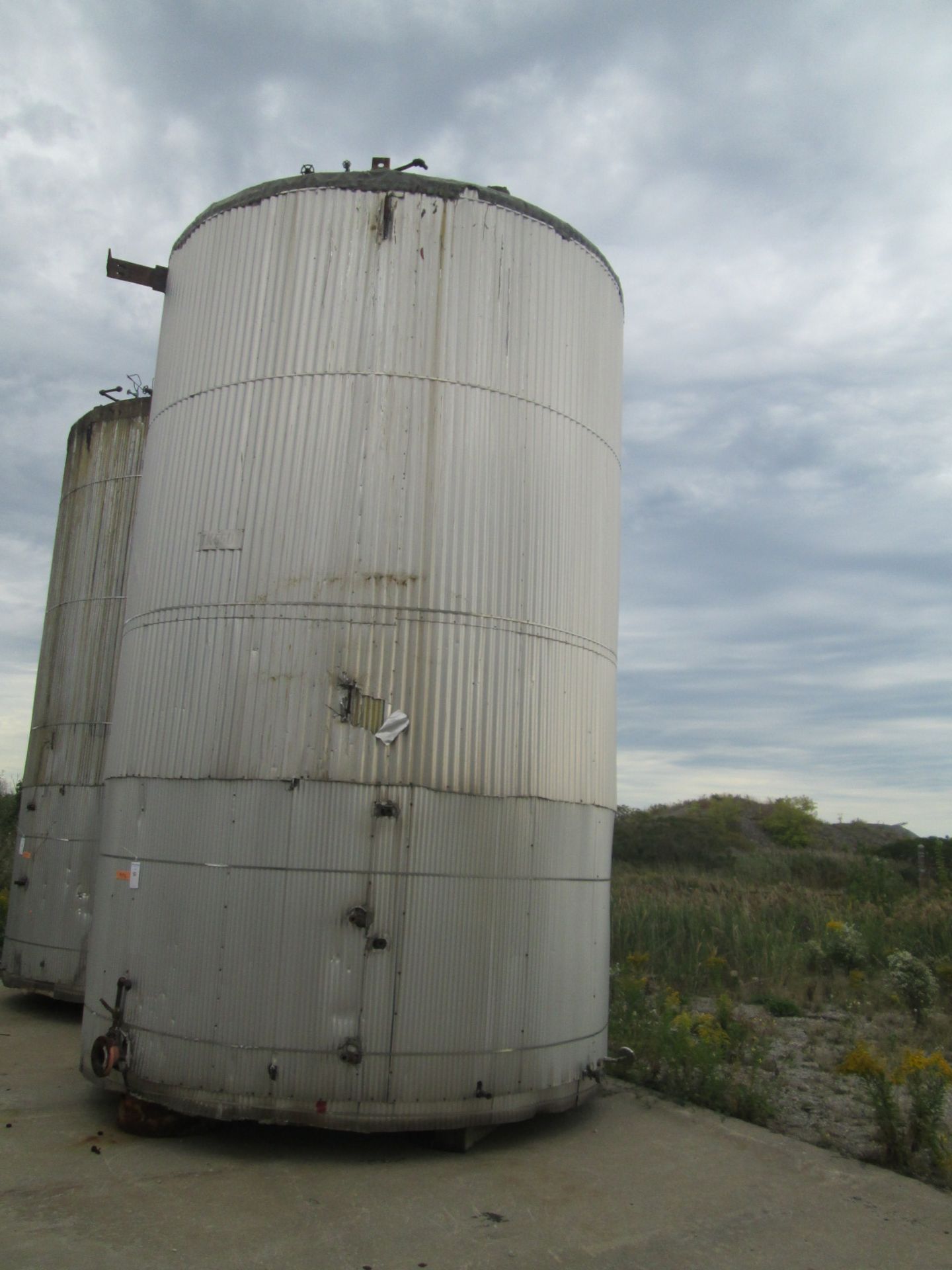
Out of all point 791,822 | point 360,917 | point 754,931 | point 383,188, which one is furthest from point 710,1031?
point 791,822

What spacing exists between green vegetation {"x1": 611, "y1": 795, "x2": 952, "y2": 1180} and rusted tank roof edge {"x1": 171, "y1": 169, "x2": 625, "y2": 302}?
6.93 meters

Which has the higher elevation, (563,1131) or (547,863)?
(547,863)

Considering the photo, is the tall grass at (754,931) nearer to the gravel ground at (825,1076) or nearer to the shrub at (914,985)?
the gravel ground at (825,1076)

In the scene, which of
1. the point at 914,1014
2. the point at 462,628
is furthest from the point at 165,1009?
the point at 914,1014

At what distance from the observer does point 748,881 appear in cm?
2389

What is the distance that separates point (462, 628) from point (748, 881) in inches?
756

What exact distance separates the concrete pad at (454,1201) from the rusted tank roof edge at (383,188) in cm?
696

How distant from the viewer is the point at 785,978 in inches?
501

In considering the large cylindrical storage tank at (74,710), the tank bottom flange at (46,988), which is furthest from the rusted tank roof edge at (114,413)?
the tank bottom flange at (46,988)

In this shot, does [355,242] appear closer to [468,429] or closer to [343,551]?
[468,429]

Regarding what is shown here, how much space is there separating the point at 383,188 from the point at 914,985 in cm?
991

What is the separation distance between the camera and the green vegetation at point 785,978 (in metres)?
7.03

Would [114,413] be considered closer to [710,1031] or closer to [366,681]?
[366,681]

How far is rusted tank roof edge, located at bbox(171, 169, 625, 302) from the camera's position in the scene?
24.8 feet
